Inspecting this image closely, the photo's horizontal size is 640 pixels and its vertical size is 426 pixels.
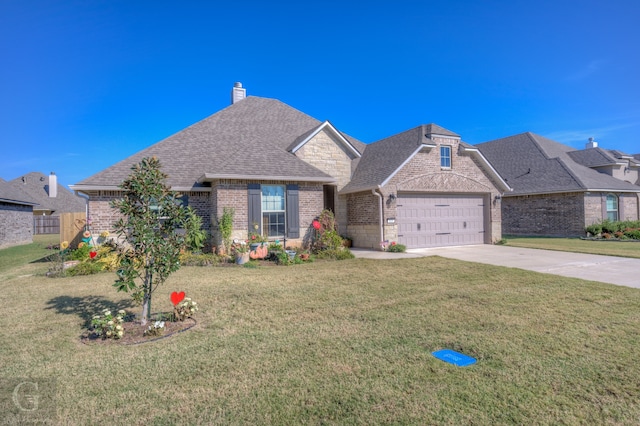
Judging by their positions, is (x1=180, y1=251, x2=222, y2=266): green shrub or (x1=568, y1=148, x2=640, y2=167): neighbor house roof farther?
(x1=568, y1=148, x2=640, y2=167): neighbor house roof

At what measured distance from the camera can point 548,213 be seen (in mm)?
21000

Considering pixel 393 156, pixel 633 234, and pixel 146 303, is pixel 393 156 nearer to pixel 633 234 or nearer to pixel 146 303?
pixel 146 303

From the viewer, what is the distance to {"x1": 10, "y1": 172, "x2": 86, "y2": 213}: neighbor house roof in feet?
116

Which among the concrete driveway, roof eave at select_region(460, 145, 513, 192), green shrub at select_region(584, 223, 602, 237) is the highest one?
roof eave at select_region(460, 145, 513, 192)

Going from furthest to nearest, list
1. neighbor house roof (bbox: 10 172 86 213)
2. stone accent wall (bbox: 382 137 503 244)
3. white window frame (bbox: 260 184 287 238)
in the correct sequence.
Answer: neighbor house roof (bbox: 10 172 86 213)
stone accent wall (bbox: 382 137 503 244)
white window frame (bbox: 260 184 287 238)

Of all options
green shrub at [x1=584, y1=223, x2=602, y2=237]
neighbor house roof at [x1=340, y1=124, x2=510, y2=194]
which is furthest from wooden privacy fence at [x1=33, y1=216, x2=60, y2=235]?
green shrub at [x1=584, y1=223, x2=602, y2=237]

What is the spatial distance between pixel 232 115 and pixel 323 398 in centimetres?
1713

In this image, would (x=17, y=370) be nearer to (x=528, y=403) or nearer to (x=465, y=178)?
(x=528, y=403)

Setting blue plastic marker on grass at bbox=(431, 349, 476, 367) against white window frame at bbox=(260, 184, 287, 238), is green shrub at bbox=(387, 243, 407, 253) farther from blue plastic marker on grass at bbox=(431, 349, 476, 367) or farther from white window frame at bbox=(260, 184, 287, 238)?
blue plastic marker on grass at bbox=(431, 349, 476, 367)

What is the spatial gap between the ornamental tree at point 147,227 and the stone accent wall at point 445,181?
9833 mm

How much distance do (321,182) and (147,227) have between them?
9304mm

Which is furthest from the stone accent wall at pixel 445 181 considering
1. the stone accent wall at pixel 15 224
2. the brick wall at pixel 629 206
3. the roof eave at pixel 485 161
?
the stone accent wall at pixel 15 224

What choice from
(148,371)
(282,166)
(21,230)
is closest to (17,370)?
(148,371)

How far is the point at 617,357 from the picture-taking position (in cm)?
405
